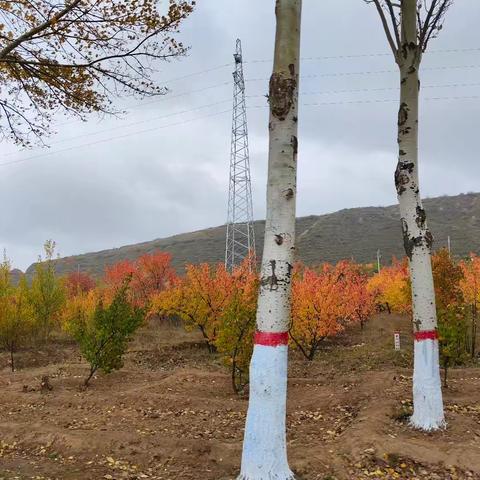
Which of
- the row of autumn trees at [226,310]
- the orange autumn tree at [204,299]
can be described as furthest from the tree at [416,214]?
the orange autumn tree at [204,299]

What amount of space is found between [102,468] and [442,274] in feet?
38.2

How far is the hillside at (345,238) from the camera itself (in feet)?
246

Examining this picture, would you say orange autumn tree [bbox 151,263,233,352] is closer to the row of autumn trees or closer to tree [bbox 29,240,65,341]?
the row of autumn trees

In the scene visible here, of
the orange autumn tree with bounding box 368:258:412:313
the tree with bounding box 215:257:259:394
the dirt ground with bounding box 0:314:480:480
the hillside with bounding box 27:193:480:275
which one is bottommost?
the dirt ground with bounding box 0:314:480:480

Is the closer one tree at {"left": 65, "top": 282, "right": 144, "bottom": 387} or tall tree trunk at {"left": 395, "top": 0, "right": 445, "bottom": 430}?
tall tree trunk at {"left": 395, "top": 0, "right": 445, "bottom": 430}

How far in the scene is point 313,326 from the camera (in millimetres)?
17062

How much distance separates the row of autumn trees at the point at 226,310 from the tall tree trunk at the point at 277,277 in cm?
596

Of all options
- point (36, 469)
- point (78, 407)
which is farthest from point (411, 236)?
point (78, 407)

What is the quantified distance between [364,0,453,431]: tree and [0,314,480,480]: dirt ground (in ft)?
1.80

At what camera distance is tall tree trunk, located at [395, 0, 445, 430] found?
6715 millimetres

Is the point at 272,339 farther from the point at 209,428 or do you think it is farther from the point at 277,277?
the point at 209,428

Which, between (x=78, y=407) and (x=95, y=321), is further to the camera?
(x=95, y=321)

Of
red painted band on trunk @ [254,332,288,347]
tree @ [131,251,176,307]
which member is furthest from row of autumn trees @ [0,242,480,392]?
red painted band on trunk @ [254,332,288,347]

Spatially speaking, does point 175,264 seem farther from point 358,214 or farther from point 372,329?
point 372,329
